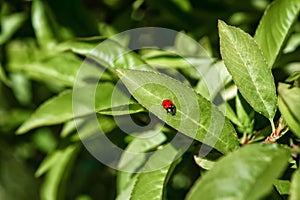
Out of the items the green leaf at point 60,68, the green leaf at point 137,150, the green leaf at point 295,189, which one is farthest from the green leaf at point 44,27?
the green leaf at point 295,189

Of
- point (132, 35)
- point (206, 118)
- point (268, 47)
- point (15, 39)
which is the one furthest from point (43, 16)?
point (206, 118)

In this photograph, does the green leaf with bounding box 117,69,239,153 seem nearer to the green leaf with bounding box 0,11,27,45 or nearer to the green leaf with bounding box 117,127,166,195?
the green leaf with bounding box 117,127,166,195

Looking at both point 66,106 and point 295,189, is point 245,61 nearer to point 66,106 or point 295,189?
point 295,189

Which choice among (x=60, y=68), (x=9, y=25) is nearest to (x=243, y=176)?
(x=60, y=68)

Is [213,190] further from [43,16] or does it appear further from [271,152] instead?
[43,16]

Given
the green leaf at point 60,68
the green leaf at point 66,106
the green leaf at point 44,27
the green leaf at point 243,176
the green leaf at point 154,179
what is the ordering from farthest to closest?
1. the green leaf at point 44,27
2. the green leaf at point 60,68
3. the green leaf at point 66,106
4. the green leaf at point 154,179
5. the green leaf at point 243,176

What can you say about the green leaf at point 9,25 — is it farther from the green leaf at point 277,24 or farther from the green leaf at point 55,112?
the green leaf at point 277,24
